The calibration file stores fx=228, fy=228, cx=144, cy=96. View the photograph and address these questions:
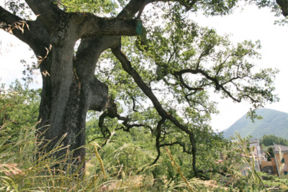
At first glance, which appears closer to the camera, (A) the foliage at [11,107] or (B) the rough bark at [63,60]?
(A) the foliage at [11,107]

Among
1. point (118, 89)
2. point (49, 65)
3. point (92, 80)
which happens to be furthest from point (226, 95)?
point (49, 65)

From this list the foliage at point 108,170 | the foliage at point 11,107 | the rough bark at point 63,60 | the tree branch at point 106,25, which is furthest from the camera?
the tree branch at point 106,25

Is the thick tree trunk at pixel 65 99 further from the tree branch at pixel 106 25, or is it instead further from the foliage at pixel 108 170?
the foliage at pixel 108 170

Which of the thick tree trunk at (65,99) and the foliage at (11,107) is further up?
the thick tree trunk at (65,99)

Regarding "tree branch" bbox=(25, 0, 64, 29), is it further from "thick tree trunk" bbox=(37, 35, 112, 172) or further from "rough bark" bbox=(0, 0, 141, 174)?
"thick tree trunk" bbox=(37, 35, 112, 172)

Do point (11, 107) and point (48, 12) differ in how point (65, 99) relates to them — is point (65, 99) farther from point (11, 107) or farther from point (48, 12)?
point (11, 107)

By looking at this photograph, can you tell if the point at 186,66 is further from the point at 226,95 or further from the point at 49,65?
the point at 49,65

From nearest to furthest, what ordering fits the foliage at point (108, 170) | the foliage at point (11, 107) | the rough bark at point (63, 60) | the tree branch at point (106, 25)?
the foliage at point (108, 170), the foliage at point (11, 107), the rough bark at point (63, 60), the tree branch at point (106, 25)

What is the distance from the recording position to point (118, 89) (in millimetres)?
12969

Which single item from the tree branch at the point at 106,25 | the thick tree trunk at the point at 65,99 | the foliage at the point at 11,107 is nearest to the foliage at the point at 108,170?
the foliage at the point at 11,107

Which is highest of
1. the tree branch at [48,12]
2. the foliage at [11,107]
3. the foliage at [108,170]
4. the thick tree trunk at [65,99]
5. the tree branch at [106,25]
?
the tree branch at [48,12]


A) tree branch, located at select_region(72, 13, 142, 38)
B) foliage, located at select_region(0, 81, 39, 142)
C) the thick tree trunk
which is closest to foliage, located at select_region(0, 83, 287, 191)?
foliage, located at select_region(0, 81, 39, 142)

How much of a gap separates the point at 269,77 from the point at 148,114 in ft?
20.2

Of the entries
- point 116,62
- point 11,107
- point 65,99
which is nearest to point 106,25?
point 65,99
